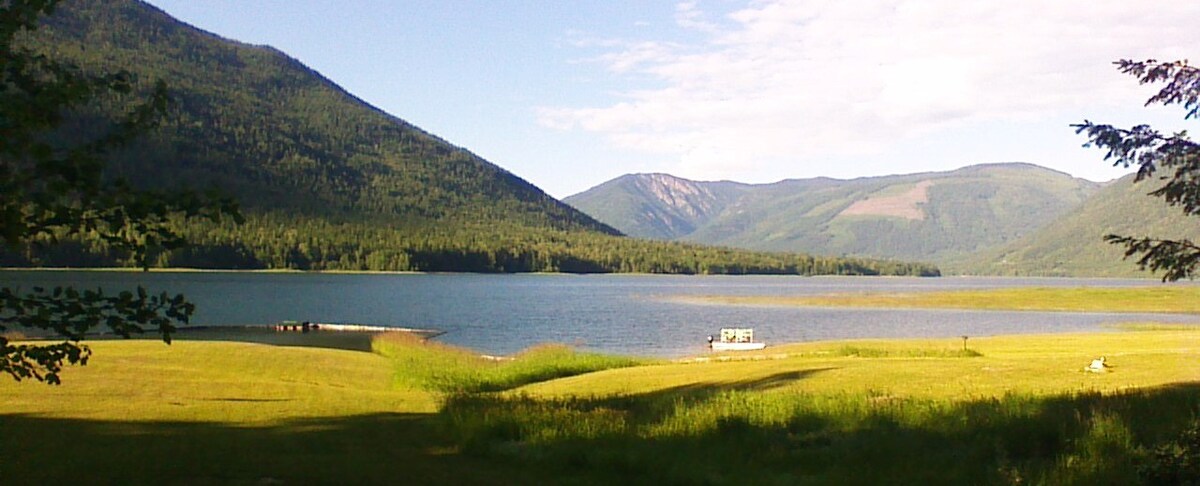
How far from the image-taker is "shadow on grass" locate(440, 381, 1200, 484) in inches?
478

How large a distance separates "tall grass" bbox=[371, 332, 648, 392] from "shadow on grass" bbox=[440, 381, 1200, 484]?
1009 centimetres

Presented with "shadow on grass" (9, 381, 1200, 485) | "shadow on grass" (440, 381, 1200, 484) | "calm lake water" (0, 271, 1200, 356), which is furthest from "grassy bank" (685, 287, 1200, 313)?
"shadow on grass" (9, 381, 1200, 485)

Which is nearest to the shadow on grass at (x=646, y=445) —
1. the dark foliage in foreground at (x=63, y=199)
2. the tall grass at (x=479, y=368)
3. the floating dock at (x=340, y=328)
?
the dark foliage in foreground at (x=63, y=199)

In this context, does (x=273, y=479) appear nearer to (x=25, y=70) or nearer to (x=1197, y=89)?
(x=25, y=70)

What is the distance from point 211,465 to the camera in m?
12.0

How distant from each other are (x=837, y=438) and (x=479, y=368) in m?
21.3

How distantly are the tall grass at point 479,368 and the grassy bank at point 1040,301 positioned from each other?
74.5m

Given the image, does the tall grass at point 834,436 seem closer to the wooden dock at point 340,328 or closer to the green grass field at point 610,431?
the green grass field at point 610,431

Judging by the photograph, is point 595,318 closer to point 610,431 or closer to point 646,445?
point 610,431

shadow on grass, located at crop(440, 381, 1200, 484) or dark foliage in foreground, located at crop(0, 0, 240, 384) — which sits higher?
Result: dark foliage in foreground, located at crop(0, 0, 240, 384)

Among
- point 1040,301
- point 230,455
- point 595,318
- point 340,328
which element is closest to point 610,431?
point 230,455

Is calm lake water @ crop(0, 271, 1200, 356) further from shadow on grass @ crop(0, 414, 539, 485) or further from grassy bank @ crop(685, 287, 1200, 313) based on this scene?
shadow on grass @ crop(0, 414, 539, 485)

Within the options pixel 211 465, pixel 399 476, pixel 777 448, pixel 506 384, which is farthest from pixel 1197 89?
pixel 506 384

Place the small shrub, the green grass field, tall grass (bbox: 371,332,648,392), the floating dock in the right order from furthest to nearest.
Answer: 1. the floating dock
2. tall grass (bbox: 371,332,648,392)
3. the green grass field
4. the small shrub
